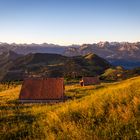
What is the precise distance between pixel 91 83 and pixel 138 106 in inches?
3010

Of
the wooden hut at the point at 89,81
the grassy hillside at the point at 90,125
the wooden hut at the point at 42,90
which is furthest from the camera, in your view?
the wooden hut at the point at 89,81

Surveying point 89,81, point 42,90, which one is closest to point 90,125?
point 42,90

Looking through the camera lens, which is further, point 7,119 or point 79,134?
point 7,119

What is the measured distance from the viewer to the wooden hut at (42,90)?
38562mm

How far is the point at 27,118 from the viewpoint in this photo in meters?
14.6

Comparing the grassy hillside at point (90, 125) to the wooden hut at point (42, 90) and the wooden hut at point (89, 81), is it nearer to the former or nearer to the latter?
the wooden hut at point (42, 90)

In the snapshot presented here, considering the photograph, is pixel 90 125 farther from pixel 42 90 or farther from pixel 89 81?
pixel 89 81

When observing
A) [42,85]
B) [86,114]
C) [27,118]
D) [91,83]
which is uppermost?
[86,114]

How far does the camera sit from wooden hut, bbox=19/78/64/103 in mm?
38562

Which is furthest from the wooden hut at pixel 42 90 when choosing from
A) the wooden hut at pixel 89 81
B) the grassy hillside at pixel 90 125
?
the wooden hut at pixel 89 81

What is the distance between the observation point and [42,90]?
131ft

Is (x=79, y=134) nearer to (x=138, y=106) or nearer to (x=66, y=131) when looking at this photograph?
(x=66, y=131)

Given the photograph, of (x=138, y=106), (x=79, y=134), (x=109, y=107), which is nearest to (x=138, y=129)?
(x=79, y=134)

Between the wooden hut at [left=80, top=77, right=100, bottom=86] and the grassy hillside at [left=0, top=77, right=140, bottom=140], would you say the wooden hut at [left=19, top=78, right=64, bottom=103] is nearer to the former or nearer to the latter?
the grassy hillside at [left=0, top=77, right=140, bottom=140]
